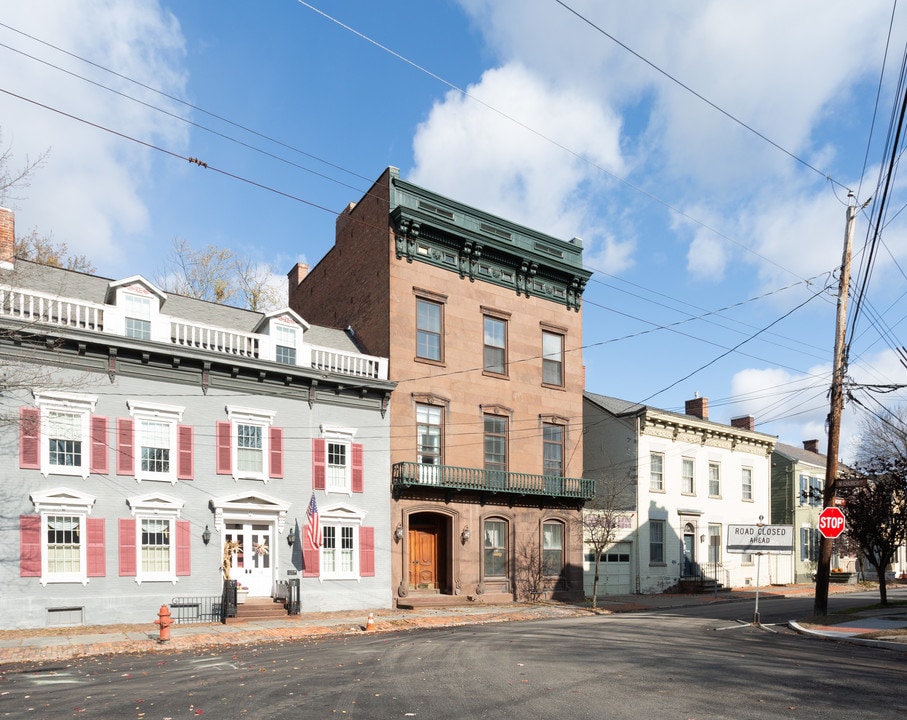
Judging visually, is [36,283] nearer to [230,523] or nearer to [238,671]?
[230,523]

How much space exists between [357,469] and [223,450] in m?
4.99

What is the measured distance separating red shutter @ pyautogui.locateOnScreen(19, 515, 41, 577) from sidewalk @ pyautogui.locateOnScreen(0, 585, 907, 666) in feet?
5.07

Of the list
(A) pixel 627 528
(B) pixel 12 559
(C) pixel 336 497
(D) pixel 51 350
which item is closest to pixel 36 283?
(D) pixel 51 350

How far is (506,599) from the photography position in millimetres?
30500

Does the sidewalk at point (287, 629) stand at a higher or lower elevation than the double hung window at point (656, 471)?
lower

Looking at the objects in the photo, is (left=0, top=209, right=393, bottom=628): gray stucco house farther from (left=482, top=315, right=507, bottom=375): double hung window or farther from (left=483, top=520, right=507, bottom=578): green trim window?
(left=482, top=315, right=507, bottom=375): double hung window

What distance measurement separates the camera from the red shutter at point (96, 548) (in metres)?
21.5

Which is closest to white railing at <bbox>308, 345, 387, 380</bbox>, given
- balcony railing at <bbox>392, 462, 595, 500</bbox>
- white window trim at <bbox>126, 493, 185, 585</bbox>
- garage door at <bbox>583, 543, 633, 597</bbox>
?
balcony railing at <bbox>392, 462, 595, 500</bbox>

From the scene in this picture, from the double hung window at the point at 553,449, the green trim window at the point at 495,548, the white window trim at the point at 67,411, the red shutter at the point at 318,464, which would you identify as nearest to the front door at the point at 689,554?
the double hung window at the point at 553,449

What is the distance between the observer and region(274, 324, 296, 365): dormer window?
87.7ft

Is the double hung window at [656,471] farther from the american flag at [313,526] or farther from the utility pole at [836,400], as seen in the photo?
the american flag at [313,526]

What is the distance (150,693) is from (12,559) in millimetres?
10901

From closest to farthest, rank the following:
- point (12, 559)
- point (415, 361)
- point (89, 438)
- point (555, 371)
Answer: point (12, 559), point (89, 438), point (415, 361), point (555, 371)

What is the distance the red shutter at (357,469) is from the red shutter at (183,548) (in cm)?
608
